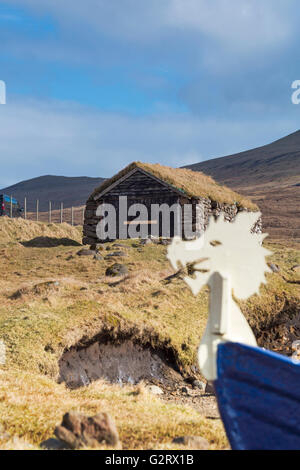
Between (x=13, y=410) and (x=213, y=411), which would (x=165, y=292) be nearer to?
(x=213, y=411)

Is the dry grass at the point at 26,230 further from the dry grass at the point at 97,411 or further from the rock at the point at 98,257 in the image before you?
the dry grass at the point at 97,411

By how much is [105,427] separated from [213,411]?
3.50 m

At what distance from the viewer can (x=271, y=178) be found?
83000 millimetres

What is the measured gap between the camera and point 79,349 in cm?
884

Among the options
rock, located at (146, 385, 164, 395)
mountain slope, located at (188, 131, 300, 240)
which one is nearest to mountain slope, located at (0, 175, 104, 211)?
mountain slope, located at (188, 131, 300, 240)

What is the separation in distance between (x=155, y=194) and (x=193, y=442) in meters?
20.8

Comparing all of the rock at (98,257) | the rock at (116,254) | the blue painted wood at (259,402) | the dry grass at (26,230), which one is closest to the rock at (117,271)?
the rock at (98,257)

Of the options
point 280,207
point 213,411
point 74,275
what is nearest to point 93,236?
point 74,275

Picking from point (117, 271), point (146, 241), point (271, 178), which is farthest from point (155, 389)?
point (271, 178)

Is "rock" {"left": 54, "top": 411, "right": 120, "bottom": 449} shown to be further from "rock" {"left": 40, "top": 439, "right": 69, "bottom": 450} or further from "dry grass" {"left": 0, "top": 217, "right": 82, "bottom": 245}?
"dry grass" {"left": 0, "top": 217, "right": 82, "bottom": 245}

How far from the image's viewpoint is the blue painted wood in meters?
2.96

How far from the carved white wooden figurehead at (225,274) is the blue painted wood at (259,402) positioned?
12cm

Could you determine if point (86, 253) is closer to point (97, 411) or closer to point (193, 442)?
point (97, 411)
